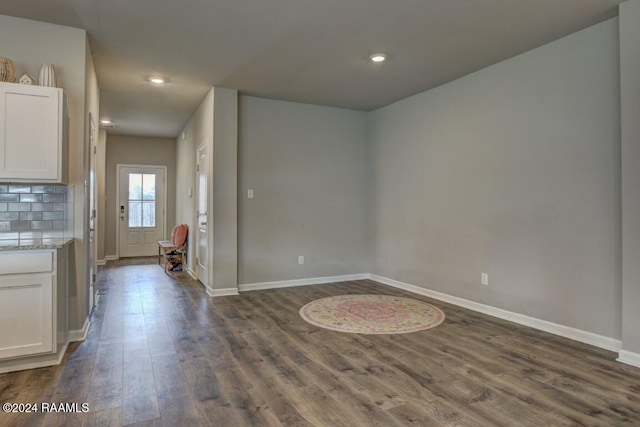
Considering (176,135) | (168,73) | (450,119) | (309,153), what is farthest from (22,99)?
(176,135)

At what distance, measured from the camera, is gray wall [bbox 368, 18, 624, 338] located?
3072 millimetres

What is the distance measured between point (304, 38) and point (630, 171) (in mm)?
2741

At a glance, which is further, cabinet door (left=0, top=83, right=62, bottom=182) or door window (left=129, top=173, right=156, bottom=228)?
door window (left=129, top=173, right=156, bottom=228)

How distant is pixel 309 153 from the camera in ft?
18.2

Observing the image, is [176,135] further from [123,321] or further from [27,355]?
[27,355]

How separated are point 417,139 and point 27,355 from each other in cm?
448

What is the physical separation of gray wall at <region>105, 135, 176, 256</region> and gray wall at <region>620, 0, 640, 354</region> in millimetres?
7968

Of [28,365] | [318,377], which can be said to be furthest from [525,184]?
[28,365]

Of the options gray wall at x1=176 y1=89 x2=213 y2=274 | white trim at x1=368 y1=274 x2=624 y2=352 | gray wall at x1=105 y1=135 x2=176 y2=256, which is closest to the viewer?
white trim at x1=368 y1=274 x2=624 y2=352

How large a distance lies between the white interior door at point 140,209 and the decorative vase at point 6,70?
5.67 m

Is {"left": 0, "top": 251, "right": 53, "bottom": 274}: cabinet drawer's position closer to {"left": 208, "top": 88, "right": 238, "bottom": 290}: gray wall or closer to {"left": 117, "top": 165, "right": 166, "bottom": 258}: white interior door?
{"left": 208, "top": 88, "right": 238, "bottom": 290}: gray wall

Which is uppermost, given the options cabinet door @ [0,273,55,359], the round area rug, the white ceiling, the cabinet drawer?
the white ceiling

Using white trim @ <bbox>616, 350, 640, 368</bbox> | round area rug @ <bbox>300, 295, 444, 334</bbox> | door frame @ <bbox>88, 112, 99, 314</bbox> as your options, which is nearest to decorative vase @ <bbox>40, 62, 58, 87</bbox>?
door frame @ <bbox>88, 112, 99, 314</bbox>

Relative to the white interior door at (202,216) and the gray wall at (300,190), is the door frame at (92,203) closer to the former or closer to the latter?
the white interior door at (202,216)
